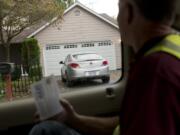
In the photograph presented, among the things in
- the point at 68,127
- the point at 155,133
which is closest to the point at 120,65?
the point at 68,127

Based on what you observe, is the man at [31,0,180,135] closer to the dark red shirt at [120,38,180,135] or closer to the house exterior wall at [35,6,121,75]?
the dark red shirt at [120,38,180,135]

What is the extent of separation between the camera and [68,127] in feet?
6.23

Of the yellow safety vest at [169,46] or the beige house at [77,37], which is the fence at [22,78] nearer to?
the beige house at [77,37]

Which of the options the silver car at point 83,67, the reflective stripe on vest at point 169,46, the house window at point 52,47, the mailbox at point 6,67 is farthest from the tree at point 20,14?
the reflective stripe on vest at point 169,46

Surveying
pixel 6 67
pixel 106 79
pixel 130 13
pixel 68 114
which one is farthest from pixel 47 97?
pixel 106 79

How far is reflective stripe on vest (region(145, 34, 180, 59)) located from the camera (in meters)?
1.05

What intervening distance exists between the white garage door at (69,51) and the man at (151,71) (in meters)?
1.44

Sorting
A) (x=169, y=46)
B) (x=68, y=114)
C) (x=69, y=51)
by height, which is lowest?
(x=68, y=114)

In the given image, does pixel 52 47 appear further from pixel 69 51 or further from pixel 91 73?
→ pixel 91 73

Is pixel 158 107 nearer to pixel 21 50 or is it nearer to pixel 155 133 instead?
pixel 155 133

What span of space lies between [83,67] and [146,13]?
64.3 inches

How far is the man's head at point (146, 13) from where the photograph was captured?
110 cm

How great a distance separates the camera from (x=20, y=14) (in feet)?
7.84

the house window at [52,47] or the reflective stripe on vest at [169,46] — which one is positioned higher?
the reflective stripe on vest at [169,46]
